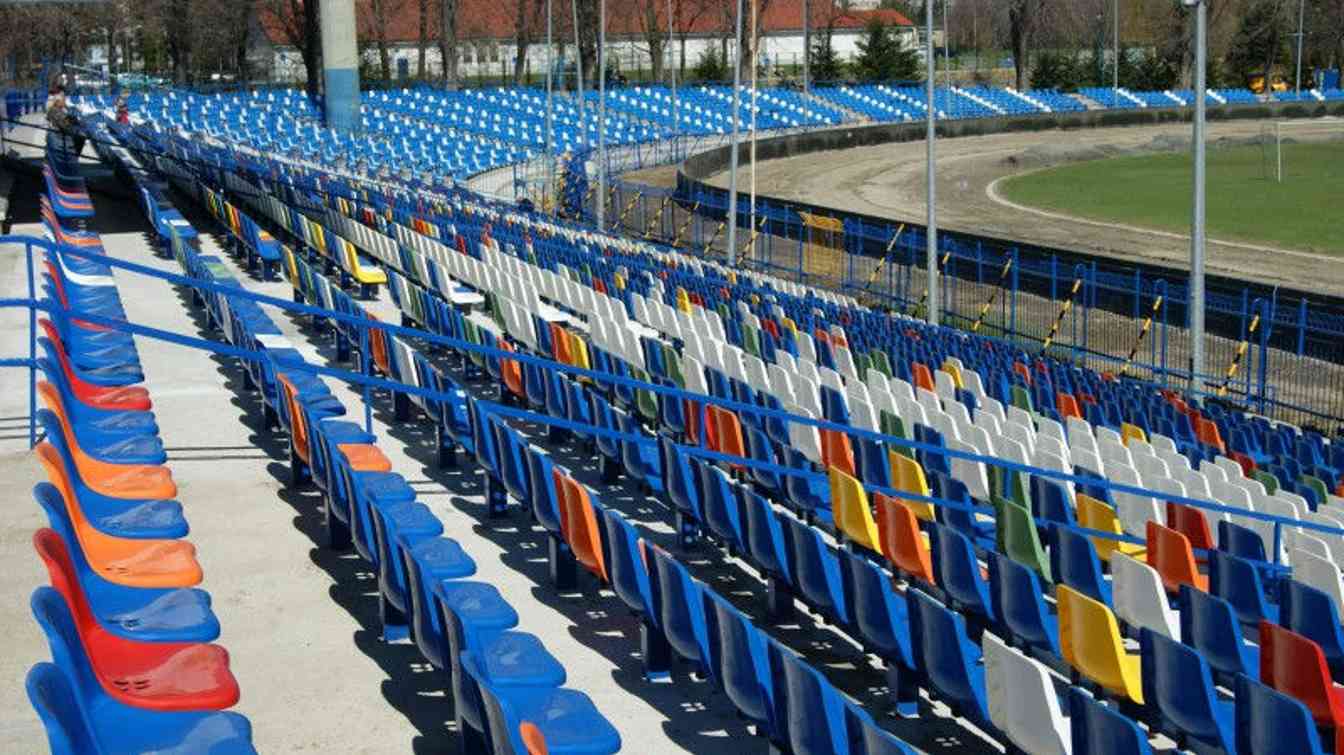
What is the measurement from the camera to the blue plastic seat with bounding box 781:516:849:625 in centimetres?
923

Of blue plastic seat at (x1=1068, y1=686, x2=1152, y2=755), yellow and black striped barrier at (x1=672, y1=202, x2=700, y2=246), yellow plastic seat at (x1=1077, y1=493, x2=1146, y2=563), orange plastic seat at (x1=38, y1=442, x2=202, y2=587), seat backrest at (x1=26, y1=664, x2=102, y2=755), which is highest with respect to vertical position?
seat backrest at (x1=26, y1=664, x2=102, y2=755)

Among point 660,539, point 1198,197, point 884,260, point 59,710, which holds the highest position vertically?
point 59,710

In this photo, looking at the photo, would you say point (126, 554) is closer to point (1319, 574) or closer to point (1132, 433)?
point (1319, 574)

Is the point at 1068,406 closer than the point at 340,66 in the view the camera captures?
Yes

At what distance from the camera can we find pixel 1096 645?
808 centimetres

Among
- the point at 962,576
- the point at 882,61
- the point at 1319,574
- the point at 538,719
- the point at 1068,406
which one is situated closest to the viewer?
the point at 538,719

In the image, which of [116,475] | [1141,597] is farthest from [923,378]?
[116,475]

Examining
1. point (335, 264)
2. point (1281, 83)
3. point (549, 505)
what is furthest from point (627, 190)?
point (1281, 83)

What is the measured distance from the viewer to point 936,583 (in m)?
9.73

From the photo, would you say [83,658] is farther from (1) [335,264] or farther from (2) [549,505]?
(1) [335,264]

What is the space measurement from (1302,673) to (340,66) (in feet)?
137

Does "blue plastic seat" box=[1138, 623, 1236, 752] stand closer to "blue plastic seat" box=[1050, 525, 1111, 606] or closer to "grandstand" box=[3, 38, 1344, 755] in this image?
"grandstand" box=[3, 38, 1344, 755]

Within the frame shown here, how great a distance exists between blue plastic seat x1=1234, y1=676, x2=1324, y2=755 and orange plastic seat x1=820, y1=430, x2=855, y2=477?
5.71 m

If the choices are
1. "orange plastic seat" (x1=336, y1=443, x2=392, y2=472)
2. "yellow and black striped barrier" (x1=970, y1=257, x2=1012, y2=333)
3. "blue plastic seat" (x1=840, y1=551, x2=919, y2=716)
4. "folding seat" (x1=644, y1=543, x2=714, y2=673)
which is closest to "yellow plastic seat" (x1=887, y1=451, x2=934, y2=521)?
"blue plastic seat" (x1=840, y1=551, x2=919, y2=716)
